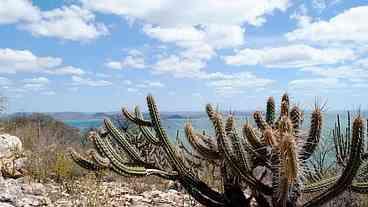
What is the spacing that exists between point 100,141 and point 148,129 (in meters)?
0.85

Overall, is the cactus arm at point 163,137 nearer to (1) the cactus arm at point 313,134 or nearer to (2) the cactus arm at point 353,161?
(1) the cactus arm at point 313,134

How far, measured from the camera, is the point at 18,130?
15086 mm

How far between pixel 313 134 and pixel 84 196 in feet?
10.9

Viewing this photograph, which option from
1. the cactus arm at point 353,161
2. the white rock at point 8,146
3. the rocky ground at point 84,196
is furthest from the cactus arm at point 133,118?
the white rock at point 8,146

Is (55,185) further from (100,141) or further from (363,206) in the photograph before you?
(363,206)

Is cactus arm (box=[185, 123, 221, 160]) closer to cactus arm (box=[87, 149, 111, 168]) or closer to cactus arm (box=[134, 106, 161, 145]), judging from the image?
cactus arm (box=[134, 106, 161, 145])

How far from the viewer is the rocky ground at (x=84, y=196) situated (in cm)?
673

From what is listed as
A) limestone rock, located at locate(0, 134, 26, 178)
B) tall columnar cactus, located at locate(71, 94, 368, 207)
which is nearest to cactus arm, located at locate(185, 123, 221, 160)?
tall columnar cactus, located at locate(71, 94, 368, 207)

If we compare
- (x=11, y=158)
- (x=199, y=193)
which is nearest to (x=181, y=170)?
(x=199, y=193)

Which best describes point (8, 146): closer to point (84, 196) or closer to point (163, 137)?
point (84, 196)

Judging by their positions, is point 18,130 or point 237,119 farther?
point 18,130

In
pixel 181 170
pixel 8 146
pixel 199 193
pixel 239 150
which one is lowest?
pixel 199 193

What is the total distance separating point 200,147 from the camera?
559 cm

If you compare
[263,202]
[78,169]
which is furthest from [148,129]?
[78,169]
